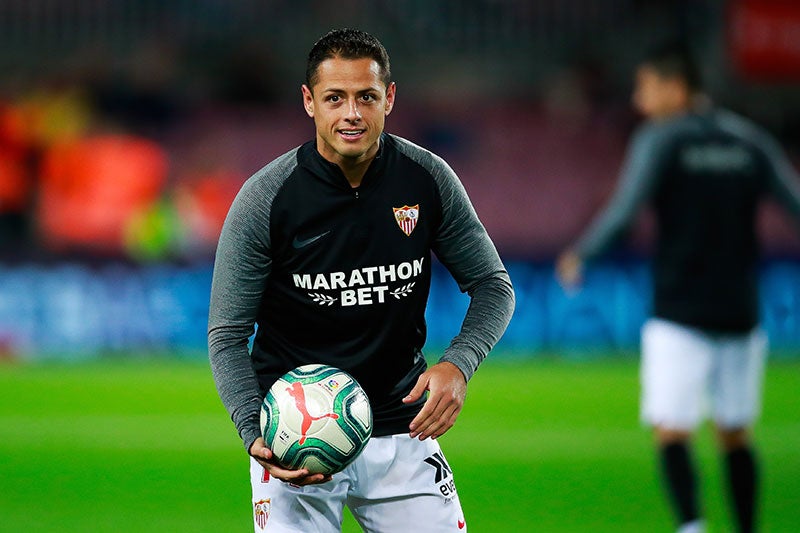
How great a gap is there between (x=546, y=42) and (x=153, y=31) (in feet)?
18.4

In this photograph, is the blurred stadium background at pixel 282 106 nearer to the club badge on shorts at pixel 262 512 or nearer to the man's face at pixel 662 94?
the man's face at pixel 662 94

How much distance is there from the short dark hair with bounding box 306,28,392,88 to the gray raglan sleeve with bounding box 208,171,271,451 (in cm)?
38

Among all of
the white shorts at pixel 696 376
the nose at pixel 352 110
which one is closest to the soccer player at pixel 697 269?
the white shorts at pixel 696 376

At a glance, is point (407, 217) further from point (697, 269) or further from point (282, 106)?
point (282, 106)

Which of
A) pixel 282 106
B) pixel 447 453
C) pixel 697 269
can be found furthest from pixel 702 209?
pixel 282 106

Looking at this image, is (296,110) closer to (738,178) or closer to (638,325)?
(638,325)

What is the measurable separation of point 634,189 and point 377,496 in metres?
2.54

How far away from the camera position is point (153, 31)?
17.8m

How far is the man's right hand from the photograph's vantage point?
131 inches

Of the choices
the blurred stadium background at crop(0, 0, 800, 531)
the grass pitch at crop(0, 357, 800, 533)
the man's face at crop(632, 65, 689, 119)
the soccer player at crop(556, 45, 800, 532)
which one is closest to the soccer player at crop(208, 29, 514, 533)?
the soccer player at crop(556, 45, 800, 532)

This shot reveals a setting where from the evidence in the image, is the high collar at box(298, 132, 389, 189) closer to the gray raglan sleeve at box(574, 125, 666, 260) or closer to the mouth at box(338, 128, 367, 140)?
the mouth at box(338, 128, 367, 140)

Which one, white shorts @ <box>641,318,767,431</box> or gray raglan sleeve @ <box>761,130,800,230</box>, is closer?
white shorts @ <box>641,318,767,431</box>

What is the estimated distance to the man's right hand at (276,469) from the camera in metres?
3.32

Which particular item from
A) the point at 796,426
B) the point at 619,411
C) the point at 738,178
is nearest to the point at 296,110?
the point at 619,411
